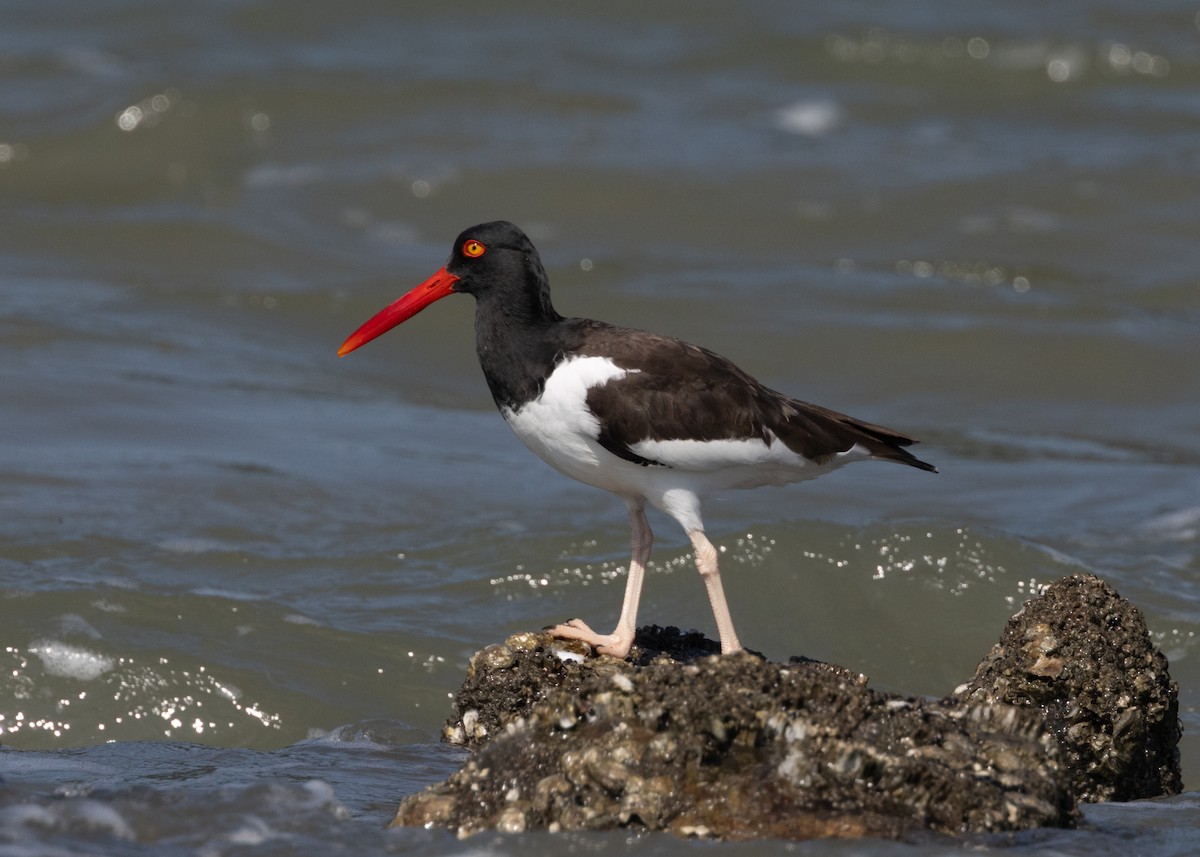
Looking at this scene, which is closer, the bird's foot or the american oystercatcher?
the bird's foot

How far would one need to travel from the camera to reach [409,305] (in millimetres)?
6691

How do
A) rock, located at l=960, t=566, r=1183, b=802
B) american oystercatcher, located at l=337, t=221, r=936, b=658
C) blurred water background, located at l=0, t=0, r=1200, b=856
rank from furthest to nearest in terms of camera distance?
blurred water background, located at l=0, t=0, r=1200, b=856, american oystercatcher, located at l=337, t=221, r=936, b=658, rock, located at l=960, t=566, r=1183, b=802

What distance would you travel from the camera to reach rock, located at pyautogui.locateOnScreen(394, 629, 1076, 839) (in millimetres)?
4242

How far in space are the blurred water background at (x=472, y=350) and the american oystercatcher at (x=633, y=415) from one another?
1295mm

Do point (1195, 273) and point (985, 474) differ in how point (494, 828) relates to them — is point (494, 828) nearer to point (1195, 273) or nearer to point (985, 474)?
point (985, 474)

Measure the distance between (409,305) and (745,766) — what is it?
9.92 ft

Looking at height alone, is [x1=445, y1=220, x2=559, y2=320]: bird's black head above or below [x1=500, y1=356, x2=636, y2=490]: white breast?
above

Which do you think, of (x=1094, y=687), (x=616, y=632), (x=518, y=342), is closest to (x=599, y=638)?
(x=616, y=632)

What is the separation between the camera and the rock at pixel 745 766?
4242mm

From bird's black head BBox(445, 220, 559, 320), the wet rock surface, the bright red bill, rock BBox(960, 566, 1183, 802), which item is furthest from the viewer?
the bright red bill

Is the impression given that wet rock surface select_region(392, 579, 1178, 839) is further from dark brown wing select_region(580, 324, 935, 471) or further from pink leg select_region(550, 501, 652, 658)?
dark brown wing select_region(580, 324, 935, 471)

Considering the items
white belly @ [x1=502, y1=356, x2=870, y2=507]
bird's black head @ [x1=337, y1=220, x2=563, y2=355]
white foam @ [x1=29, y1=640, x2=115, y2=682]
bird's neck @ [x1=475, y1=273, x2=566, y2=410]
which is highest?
bird's black head @ [x1=337, y1=220, x2=563, y2=355]

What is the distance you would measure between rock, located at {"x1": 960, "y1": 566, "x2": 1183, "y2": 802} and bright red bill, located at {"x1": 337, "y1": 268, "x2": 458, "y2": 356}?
262 centimetres

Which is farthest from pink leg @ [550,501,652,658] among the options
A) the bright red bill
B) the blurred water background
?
the bright red bill
